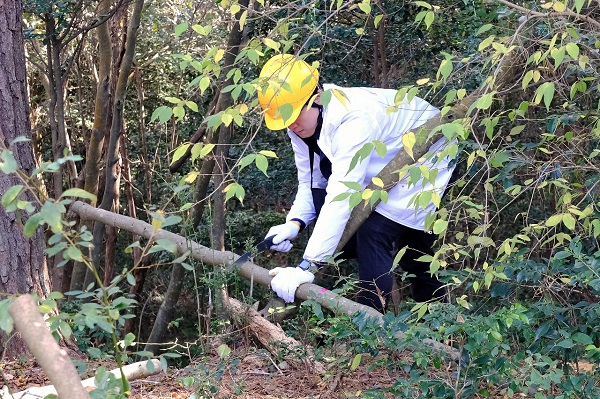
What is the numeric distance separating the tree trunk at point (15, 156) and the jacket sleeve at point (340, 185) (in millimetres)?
1641

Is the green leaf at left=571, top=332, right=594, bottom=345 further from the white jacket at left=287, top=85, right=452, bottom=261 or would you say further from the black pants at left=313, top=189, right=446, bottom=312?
the black pants at left=313, top=189, right=446, bottom=312

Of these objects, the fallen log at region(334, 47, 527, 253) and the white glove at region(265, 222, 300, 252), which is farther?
the white glove at region(265, 222, 300, 252)

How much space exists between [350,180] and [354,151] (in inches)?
→ 6.9

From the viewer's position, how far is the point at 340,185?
374 centimetres

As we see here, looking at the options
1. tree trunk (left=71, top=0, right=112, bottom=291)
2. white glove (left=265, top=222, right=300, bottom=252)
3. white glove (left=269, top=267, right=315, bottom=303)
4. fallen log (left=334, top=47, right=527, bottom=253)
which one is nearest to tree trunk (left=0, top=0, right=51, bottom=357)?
white glove (left=265, top=222, right=300, bottom=252)

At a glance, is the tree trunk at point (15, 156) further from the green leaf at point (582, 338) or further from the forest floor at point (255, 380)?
the green leaf at point (582, 338)

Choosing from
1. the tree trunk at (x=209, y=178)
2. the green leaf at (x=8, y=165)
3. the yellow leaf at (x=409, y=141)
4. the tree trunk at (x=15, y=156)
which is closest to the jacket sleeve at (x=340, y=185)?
the yellow leaf at (x=409, y=141)

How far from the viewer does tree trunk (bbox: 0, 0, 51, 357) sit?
4148 mm

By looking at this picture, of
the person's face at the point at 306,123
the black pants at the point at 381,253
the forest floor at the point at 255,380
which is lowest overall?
the forest floor at the point at 255,380

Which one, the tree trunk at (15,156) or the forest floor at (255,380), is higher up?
the tree trunk at (15,156)

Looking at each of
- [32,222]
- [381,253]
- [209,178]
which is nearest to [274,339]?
[381,253]

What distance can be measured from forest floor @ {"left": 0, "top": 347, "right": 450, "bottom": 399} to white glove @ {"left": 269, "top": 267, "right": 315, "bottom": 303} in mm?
403

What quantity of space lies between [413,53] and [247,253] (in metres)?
3.12

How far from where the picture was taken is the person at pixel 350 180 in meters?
3.75
